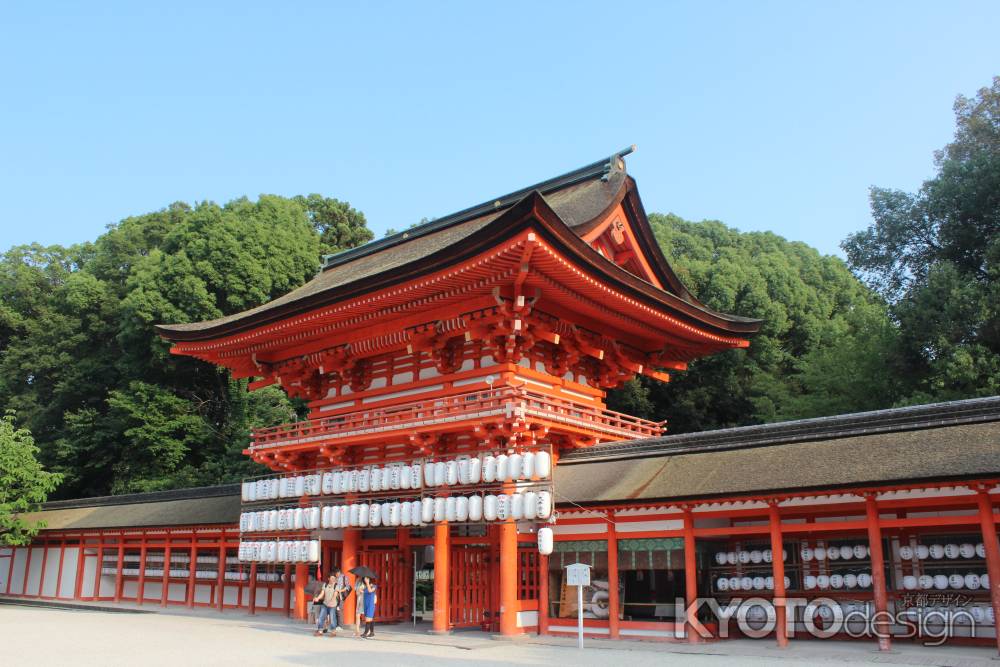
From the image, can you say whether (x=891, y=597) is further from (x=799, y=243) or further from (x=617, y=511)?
(x=799, y=243)

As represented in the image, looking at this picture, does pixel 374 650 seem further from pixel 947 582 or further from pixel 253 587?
pixel 253 587

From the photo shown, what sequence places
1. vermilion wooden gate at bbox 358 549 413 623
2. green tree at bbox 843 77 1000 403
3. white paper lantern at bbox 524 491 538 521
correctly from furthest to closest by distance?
green tree at bbox 843 77 1000 403 < vermilion wooden gate at bbox 358 549 413 623 < white paper lantern at bbox 524 491 538 521

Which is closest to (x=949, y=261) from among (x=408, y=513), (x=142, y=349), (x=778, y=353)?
(x=778, y=353)

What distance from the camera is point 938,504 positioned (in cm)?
1202

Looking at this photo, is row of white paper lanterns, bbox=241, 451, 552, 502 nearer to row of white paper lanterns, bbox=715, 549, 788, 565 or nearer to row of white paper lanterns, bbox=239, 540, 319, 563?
row of white paper lanterns, bbox=239, 540, 319, 563

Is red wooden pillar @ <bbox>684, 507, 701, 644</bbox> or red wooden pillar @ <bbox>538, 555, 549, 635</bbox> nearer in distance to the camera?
red wooden pillar @ <bbox>684, 507, 701, 644</bbox>

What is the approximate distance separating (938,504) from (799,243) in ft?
122

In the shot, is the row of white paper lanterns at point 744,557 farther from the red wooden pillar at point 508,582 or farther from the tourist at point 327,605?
the tourist at point 327,605

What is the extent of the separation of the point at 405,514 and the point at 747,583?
7.10 meters

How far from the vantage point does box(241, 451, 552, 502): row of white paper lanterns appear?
1519 centimetres

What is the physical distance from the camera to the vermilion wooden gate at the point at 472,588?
17125 millimetres

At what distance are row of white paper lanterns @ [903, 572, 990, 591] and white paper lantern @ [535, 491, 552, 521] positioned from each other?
612 cm

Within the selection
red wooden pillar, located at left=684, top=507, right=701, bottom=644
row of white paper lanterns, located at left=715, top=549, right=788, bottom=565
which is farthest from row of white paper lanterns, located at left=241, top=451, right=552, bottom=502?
row of white paper lanterns, located at left=715, top=549, right=788, bottom=565

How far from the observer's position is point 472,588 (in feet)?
57.2
